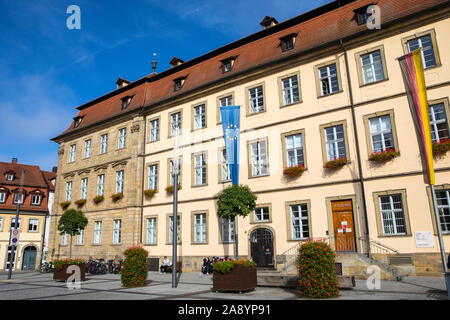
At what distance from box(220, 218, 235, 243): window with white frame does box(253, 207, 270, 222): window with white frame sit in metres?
1.57

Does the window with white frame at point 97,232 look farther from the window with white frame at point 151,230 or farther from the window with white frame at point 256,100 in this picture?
the window with white frame at point 256,100

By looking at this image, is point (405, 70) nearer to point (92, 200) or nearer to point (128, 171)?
point (128, 171)

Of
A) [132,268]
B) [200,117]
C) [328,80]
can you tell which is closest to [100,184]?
[200,117]

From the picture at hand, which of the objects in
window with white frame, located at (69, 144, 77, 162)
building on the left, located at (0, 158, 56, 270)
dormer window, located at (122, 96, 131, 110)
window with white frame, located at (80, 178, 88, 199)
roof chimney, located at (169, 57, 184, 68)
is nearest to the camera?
roof chimney, located at (169, 57, 184, 68)

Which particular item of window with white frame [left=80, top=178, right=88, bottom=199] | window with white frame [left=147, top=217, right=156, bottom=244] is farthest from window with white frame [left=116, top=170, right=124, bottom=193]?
window with white frame [left=80, top=178, right=88, bottom=199]

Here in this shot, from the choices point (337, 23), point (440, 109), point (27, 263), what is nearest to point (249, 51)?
point (337, 23)

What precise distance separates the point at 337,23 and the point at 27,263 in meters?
38.9

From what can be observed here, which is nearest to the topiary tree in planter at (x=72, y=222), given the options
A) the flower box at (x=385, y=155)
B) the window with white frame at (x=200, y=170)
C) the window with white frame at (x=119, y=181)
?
the window with white frame at (x=119, y=181)

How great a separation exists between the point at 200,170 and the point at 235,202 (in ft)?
22.3

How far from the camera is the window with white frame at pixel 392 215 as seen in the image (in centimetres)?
1542

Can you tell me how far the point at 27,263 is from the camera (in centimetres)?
3941

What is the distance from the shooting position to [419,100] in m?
12.1

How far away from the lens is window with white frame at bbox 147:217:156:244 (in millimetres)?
24750

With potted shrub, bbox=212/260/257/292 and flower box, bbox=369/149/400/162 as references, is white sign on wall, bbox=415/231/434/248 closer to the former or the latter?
flower box, bbox=369/149/400/162
